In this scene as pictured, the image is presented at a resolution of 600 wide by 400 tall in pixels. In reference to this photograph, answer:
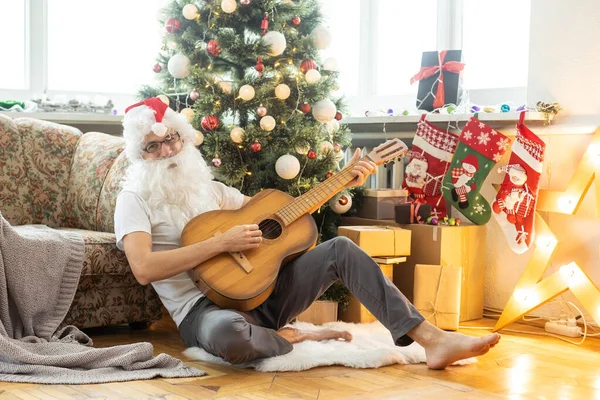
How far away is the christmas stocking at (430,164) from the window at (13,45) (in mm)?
2099

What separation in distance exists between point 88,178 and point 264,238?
40.9 inches

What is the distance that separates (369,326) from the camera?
316cm

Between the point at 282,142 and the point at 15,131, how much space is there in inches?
44.4

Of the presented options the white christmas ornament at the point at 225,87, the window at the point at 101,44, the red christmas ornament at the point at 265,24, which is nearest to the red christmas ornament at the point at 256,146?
the white christmas ornament at the point at 225,87

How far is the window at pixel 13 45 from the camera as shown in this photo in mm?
4102

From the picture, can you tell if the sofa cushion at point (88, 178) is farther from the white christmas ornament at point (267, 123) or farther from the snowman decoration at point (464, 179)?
the snowman decoration at point (464, 179)

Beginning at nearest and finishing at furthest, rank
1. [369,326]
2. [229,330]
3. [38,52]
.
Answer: [229,330] → [369,326] → [38,52]

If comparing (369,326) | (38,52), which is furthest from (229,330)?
(38,52)

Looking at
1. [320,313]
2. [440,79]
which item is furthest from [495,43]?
[320,313]

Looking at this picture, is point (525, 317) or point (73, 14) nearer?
point (525, 317)

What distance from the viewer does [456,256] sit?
3.38 metres

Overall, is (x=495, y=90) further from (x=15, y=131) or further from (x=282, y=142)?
(x=15, y=131)

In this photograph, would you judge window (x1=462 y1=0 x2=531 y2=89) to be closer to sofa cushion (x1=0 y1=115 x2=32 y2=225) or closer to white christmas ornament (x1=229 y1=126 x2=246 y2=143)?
white christmas ornament (x1=229 y1=126 x2=246 y2=143)

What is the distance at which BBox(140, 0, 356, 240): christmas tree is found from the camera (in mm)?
3371
